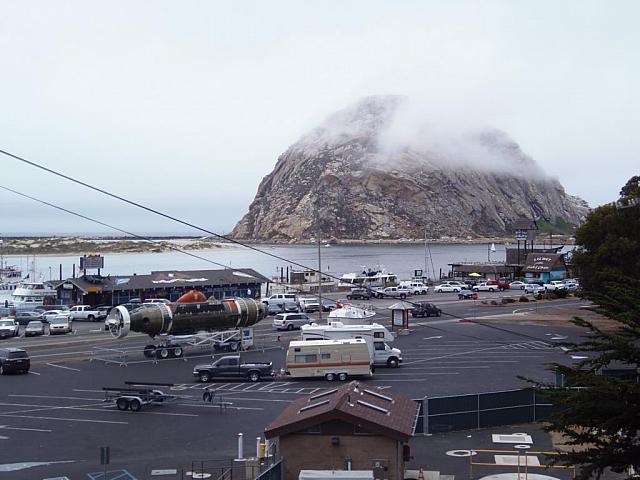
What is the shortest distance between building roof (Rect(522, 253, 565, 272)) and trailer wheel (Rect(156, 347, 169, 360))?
63597 mm

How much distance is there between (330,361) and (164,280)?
1431 inches

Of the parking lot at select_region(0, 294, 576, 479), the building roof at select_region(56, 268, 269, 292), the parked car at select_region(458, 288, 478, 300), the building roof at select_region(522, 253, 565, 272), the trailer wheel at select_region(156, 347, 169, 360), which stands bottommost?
the parking lot at select_region(0, 294, 576, 479)

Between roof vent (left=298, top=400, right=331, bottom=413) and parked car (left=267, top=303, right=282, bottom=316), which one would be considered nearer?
roof vent (left=298, top=400, right=331, bottom=413)

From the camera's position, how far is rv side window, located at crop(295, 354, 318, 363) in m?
31.0

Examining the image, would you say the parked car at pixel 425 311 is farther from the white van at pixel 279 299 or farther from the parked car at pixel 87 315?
the parked car at pixel 87 315

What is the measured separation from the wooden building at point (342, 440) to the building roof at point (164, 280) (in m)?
47.7

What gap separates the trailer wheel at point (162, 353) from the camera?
37531 millimetres

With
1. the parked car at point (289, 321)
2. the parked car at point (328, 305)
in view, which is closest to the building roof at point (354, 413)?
the parked car at point (289, 321)

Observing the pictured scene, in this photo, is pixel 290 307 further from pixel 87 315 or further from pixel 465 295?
pixel 465 295

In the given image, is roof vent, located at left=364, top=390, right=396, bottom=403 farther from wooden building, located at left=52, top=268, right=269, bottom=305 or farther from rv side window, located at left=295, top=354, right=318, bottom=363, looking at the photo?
wooden building, located at left=52, top=268, right=269, bottom=305

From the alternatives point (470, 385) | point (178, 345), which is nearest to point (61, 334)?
point (178, 345)

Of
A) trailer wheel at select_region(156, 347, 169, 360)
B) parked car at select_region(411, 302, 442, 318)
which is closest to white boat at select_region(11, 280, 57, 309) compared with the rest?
trailer wheel at select_region(156, 347, 169, 360)

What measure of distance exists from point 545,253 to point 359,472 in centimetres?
8446

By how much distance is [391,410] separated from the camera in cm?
1791
